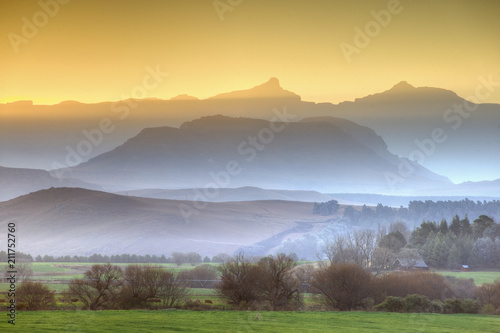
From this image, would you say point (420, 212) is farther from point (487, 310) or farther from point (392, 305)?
point (392, 305)

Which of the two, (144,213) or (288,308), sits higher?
(144,213)

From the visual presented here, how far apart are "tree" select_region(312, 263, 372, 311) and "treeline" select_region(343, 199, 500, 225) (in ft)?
374

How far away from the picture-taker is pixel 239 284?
44688mm

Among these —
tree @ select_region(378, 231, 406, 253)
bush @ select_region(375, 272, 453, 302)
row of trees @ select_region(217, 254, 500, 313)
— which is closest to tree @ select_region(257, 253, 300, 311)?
row of trees @ select_region(217, 254, 500, 313)

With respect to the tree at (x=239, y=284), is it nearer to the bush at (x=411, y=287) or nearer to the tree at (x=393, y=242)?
the bush at (x=411, y=287)

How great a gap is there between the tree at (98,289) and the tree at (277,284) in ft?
31.9

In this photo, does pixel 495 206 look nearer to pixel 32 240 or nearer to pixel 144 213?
pixel 144 213

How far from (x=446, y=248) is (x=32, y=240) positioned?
117058 mm

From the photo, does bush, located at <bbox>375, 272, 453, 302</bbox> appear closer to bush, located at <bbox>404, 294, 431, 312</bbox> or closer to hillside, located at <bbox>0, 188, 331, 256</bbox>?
bush, located at <bbox>404, 294, 431, 312</bbox>

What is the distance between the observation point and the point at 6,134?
143125mm

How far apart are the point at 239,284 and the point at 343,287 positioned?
23.4 feet

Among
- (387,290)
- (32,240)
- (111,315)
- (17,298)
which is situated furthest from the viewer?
(32,240)

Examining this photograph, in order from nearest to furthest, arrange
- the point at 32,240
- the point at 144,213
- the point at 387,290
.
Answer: the point at 387,290
the point at 32,240
the point at 144,213

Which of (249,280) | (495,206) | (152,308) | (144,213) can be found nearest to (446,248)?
(249,280)
